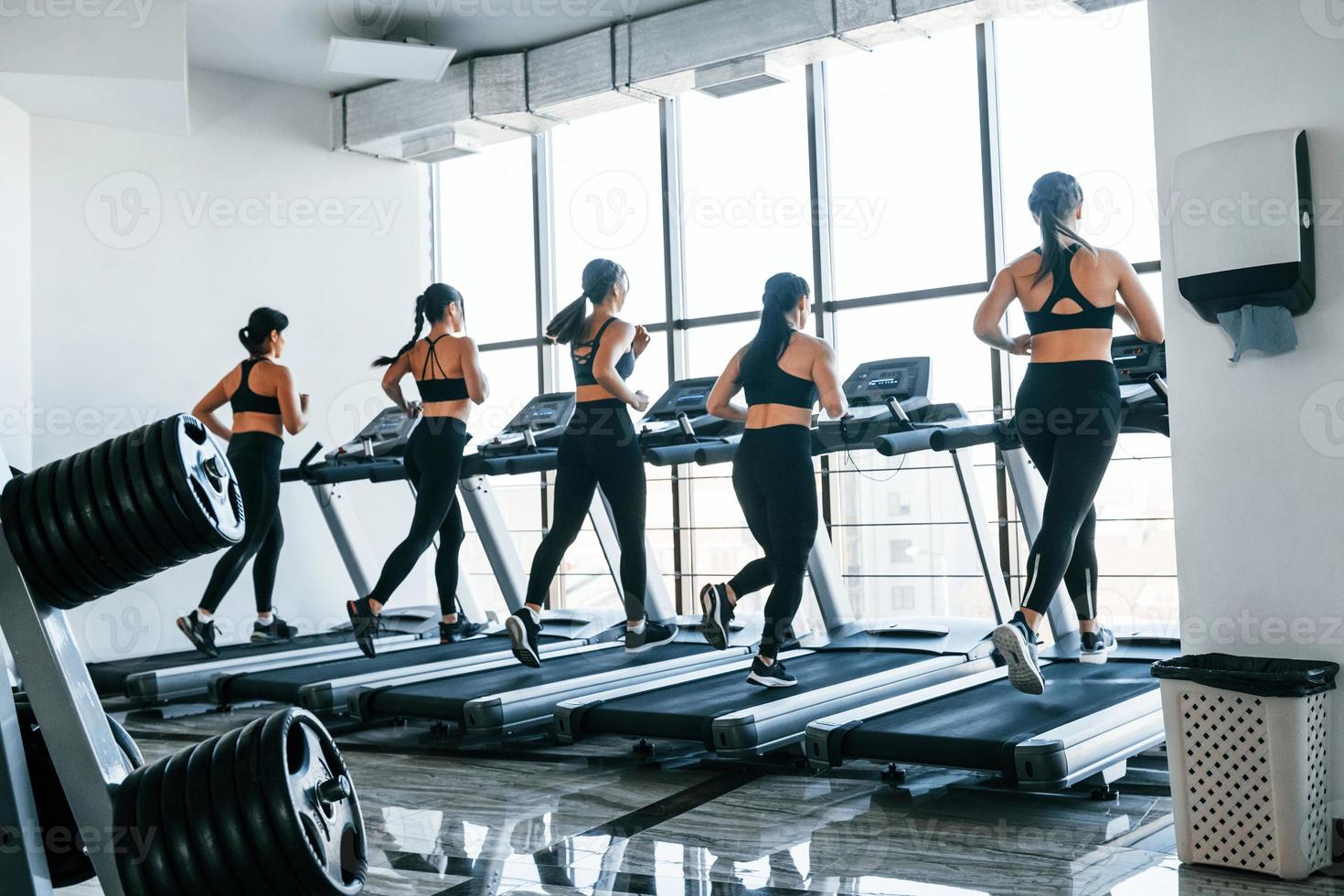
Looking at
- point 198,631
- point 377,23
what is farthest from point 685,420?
point 377,23

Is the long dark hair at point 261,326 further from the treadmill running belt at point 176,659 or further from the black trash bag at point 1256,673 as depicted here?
the black trash bag at point 1256,673

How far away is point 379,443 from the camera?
6.07 meters

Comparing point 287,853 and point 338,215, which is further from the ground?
point 338,215

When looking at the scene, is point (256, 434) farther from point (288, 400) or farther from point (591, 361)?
point (591, 361)

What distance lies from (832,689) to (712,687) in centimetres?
42

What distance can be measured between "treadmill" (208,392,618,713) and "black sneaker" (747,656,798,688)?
136 centimetres

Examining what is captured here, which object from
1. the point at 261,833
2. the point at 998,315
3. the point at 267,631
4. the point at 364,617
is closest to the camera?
the point at 261,833

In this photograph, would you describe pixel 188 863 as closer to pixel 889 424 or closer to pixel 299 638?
pixel 889 424

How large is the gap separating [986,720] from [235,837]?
2.31m

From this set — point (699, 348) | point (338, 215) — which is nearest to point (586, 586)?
point (699, 348)

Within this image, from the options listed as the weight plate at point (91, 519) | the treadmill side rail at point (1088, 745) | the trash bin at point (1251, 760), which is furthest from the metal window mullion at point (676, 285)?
the weight plate at point (91, 519)

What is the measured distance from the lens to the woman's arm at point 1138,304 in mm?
3393

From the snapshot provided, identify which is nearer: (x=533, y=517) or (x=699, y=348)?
(x=699, y=348)

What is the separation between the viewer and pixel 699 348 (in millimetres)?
7031
